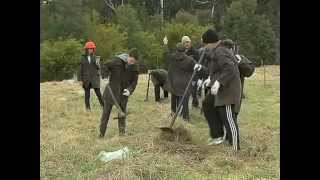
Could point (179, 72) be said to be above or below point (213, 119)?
above

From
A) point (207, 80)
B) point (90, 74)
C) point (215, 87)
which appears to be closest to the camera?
point (215, 87)

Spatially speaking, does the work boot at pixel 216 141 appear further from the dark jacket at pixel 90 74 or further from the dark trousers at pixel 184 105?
the dark jacket at pixel 90 74

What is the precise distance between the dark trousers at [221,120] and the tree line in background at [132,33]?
890 inches

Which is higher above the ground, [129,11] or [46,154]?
[129,11]

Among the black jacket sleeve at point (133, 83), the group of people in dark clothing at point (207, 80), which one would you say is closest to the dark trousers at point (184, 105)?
the group of people in dark clothing at point (207, 80)

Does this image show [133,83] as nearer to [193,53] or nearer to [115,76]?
[115,76]

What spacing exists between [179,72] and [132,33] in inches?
1090

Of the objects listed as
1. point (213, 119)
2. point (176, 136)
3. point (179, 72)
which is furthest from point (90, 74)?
point (176, 136)

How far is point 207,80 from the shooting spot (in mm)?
8922

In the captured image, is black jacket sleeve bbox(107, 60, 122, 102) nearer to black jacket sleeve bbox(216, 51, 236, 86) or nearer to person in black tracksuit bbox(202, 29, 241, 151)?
person in black tracksuit bbox(202, 29, 241, 151)
